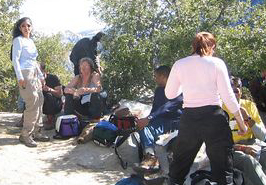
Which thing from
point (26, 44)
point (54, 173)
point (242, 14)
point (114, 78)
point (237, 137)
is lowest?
point (54, 173)

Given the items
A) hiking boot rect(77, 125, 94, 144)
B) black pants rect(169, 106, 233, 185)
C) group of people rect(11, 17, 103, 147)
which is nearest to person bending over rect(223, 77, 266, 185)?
black pants rect(169, 106, 233, 185)

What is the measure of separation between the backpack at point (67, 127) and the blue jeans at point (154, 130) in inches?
56.1

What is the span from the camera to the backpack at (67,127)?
6.25 meters

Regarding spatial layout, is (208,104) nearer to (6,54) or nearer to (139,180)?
(139,180)

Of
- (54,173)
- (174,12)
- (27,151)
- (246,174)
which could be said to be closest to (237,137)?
(246,174)

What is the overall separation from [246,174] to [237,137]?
2.39ft

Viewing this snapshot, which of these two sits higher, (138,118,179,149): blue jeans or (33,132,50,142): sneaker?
(138,118,179,149): blue jeans

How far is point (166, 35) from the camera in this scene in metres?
6.76

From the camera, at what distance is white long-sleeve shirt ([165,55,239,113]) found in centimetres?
351

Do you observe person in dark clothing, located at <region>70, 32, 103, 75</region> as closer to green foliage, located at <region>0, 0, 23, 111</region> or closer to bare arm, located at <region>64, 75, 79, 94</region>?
bare arm, located at <region>64, 75, 79, 94</region>

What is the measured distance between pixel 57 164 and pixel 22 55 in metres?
1.60

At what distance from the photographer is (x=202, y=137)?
3639 mm

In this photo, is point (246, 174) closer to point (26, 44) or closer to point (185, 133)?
point (185, 133)

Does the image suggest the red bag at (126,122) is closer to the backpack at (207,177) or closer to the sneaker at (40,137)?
the sneaker at (40,137)
